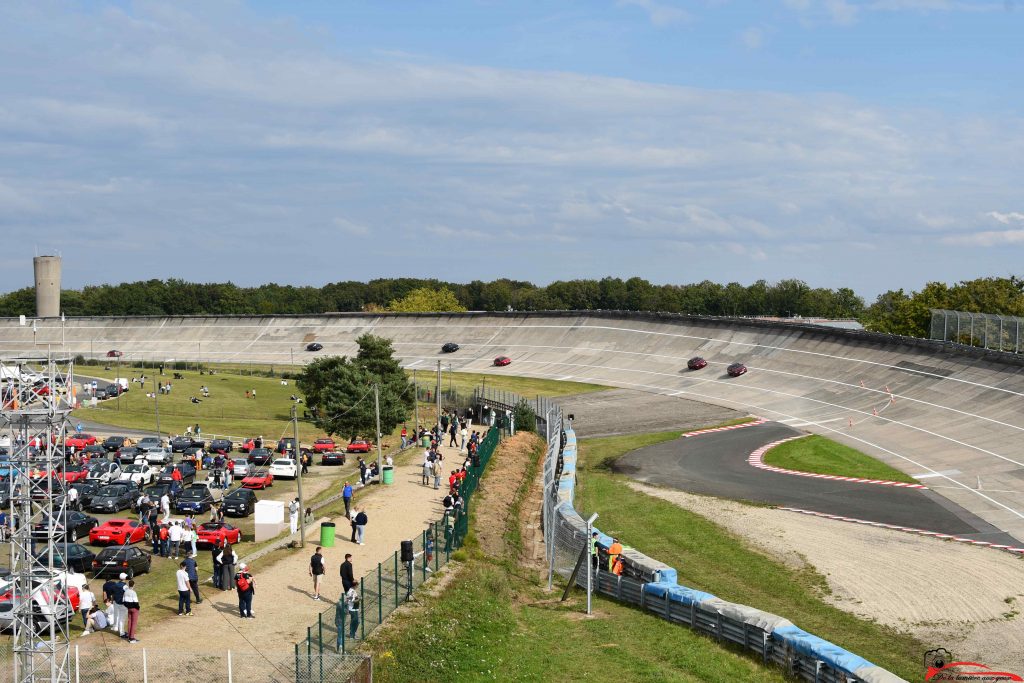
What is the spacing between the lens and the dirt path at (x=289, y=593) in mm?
25906

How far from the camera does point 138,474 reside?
54.4 meters

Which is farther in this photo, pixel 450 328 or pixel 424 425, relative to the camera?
pixel 450 328

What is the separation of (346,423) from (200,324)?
94.1 meters

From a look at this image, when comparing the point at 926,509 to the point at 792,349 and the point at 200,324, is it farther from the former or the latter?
Answer: the point at 200,324

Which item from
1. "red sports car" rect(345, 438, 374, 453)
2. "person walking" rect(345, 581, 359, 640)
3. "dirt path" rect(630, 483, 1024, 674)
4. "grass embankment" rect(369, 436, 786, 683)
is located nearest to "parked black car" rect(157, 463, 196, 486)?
"red sports car" rect(345, 438, 374, 453)

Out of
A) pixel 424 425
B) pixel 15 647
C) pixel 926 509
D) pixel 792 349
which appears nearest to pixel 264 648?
pixel 15 647

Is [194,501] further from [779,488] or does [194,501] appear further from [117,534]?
[779,488]

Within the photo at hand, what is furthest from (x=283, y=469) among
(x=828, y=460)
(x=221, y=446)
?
(x=828, y=460)

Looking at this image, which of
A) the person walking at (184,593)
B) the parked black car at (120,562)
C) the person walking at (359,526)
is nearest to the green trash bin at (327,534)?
the person walking at (359,526)

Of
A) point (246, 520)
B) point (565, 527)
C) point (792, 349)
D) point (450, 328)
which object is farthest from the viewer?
point (450, 328)

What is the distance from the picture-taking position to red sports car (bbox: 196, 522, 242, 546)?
37.8 metres

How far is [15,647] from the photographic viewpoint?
2284 centimetres

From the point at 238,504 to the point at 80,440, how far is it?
28.3 metres

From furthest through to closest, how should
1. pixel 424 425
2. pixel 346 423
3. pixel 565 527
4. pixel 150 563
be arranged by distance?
1. pixel 424 425
2. pixel 346 423
3. pixel 565 527
4. pixel 150 563
